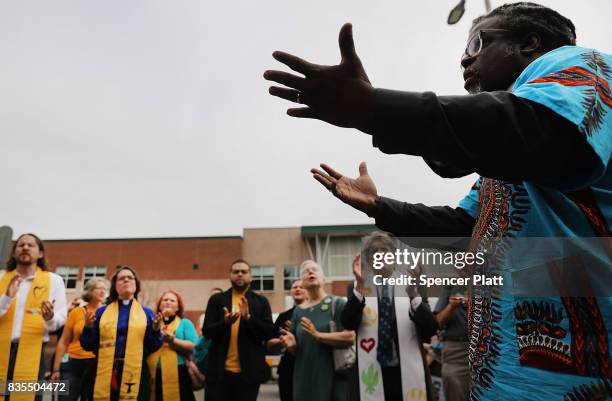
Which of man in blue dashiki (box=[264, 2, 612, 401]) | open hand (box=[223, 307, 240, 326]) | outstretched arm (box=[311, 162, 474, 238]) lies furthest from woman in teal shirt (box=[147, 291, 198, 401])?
man in blue dashiki (box=[264, 2, 612, 401])

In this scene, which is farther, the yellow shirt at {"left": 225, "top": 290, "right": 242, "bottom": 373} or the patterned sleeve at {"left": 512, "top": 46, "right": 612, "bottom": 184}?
the yellow shirt at {"left": 225, "top": 290, "right": 242, "bottom": 373}

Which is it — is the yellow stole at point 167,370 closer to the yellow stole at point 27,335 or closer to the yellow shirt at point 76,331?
the yellow shirt at point 76,331

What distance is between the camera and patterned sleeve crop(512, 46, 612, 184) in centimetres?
106

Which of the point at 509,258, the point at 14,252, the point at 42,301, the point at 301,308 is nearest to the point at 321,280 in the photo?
the point at 301,308

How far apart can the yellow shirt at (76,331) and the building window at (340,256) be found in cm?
3007

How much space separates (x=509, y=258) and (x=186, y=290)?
3603 cm

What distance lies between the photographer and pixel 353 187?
2.25m

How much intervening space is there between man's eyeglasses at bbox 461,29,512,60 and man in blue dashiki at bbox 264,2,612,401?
1.37 ft

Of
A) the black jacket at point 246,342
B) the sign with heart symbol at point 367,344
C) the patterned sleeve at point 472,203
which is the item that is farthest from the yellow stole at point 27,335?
the patterned sleeve at point 472,203

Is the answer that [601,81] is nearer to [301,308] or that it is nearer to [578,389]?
[578,389]

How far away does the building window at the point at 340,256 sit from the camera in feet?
118

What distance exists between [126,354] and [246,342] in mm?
1381

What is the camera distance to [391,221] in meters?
2.12

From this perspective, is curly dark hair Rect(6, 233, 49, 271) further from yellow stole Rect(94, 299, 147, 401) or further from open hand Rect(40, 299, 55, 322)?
yellow stole Rect(94, 299, 147, 401)
